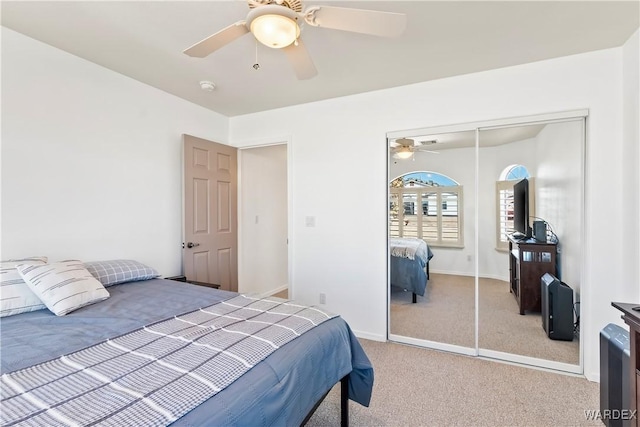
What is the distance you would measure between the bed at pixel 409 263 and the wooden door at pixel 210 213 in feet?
6.35

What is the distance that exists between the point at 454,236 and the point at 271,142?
226 centimetres

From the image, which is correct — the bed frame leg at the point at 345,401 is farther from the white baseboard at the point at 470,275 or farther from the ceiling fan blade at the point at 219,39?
the ceiling fan blade at the point at 219,39

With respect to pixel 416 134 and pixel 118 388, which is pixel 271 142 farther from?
→ pixel 118 388

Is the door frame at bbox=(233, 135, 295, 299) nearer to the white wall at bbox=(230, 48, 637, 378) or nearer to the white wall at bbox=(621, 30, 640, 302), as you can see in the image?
the white wall at bbox=(230, 48, 637, 378)

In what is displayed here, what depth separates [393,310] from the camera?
3090 mm

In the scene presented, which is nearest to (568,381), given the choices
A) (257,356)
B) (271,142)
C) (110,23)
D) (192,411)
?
(257,356)

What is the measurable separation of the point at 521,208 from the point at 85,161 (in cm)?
370

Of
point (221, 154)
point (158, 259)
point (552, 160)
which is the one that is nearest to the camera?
→ point (552, 160)

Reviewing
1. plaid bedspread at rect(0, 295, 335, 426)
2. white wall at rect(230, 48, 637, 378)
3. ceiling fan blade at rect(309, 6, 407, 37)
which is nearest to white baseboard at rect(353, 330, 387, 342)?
white wall at rect(230, 48, 637, 378)

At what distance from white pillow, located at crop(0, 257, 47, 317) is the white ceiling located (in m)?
1.59

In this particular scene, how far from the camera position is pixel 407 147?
2.98 metres

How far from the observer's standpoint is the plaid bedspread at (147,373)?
32.8 inches

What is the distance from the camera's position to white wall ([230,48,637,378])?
7.41 feet

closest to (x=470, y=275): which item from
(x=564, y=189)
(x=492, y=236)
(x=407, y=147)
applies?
(x=492, y=236)
